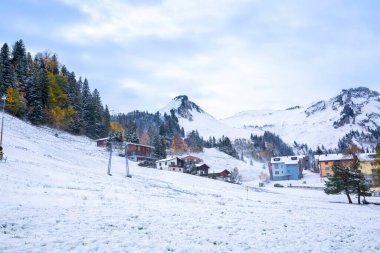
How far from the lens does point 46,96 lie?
103 m

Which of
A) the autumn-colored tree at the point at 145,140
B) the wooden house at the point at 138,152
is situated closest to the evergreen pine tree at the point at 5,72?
the wooden house at the point at 138,152

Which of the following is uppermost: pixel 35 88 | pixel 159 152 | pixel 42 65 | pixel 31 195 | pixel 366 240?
pixel 42 65

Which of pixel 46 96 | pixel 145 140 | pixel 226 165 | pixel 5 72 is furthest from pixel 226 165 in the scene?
pixel 5 72

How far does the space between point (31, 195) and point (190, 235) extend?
1303cm

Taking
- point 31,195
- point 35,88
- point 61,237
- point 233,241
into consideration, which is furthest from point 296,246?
point 35,88

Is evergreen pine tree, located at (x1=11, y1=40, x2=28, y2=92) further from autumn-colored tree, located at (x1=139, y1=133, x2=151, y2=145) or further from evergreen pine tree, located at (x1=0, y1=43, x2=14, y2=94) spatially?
autumn-colored tree, located at (x1=139, y1=133, x2=151, y2=145)

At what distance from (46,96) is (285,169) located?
105m

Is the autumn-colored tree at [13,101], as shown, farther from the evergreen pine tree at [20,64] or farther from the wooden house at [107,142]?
the wooden house at [107,142]

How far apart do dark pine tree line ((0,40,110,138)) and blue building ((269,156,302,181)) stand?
78.4 m

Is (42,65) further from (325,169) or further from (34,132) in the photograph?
(325,169)

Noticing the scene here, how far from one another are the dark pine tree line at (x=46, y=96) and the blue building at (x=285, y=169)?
78.4 m

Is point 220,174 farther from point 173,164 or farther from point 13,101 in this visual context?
point 13,101

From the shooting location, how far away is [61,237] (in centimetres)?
1380

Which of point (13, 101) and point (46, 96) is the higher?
point (46, 96)
